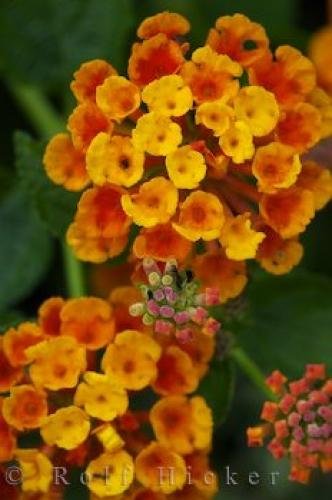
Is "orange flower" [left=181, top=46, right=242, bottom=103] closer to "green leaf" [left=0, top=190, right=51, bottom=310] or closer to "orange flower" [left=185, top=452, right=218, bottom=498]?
"orange flower" [left=185, top=452, right=218, bottom=498]

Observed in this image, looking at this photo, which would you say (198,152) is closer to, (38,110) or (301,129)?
(301,129)

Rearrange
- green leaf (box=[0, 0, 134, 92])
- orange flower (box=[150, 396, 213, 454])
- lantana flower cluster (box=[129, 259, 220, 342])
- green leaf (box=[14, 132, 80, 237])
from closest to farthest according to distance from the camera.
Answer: lantana flower cluster (box=[129, 259, 220, 342]) < orange flower (box=[150, 396, 213, 454]) < green leaf (box=[14, 132, 80, 237]) < green leaf (box=[0, 0, 134, 92])

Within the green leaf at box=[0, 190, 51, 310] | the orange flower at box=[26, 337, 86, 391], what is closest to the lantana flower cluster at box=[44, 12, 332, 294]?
the orange flower at box=[26, 337, 86, 391]

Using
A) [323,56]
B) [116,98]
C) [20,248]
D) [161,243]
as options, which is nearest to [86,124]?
[116,98]

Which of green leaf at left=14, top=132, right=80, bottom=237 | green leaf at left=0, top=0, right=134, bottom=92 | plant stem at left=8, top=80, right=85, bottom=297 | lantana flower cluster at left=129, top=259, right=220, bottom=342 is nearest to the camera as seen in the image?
lantana flower cluster at left=129, top=259, right=220, bottom=342

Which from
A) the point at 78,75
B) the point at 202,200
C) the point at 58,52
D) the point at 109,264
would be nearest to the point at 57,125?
the point at 58,52

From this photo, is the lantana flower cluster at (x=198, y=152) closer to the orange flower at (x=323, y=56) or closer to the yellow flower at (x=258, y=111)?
the yellow flower at (x=258, y=111)
